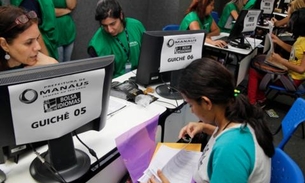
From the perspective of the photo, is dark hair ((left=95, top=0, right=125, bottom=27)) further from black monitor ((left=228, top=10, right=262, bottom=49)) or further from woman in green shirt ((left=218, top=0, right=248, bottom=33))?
woman in green shirt ((left=218, top=0, right=248, bottom=33))

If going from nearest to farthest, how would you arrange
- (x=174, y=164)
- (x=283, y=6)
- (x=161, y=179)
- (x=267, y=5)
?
1. (x=161, y=179)
2. (x=174, y=164)
3. (x=267, y=5)
4. (x=283, y=6)

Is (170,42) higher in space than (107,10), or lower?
lower

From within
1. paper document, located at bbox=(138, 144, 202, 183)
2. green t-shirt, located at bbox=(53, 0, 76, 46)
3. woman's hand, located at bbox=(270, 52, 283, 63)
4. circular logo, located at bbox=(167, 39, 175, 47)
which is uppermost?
circular logo, located at bbox=(167, 39, 175, 47)

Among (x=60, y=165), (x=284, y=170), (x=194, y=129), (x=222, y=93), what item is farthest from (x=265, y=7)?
(x=60, y=165)

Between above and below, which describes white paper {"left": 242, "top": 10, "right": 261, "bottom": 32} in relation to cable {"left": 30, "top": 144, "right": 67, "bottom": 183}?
above

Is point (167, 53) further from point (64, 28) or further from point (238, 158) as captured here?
point (64, 28)

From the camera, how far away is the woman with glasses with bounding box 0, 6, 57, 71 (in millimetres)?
1339

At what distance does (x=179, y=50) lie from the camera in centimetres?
160

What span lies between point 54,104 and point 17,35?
67 centimetres

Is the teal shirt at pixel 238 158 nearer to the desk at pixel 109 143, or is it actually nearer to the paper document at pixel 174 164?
the paper document at pixel 174 164

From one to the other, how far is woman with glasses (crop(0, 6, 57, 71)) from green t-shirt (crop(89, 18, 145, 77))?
63cm

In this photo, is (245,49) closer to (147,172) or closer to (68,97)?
(147,172)

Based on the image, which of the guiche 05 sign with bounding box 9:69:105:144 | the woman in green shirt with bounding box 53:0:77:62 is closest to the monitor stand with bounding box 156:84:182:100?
the guiche 05 sign with bounding box 9:69:105:144

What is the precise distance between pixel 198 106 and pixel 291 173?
447 millimetres
